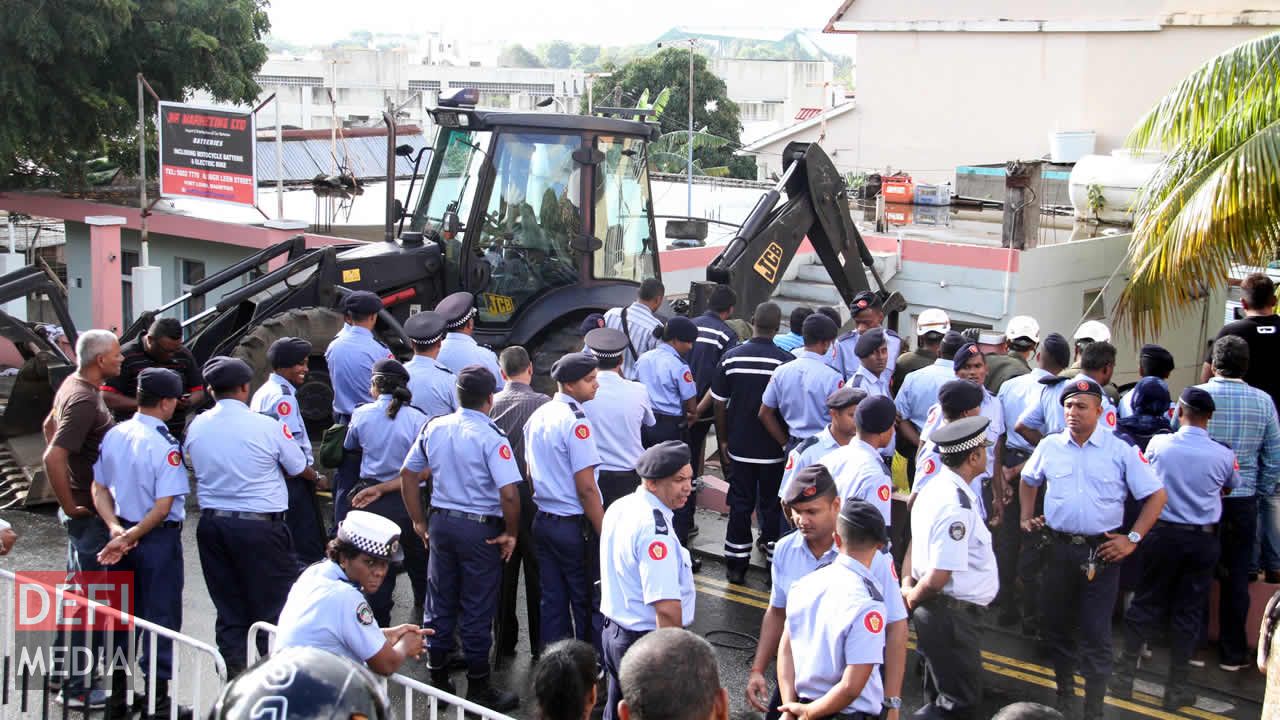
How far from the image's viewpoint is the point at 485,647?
22.3 feet

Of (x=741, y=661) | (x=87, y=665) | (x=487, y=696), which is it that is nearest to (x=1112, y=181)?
(x=741, y=661)

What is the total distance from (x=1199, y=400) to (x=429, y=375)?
4484 millimetres

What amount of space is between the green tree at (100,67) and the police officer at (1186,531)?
15.4 metres

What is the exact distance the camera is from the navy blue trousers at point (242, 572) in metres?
6.52

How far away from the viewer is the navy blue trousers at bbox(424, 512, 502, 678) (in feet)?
22.0

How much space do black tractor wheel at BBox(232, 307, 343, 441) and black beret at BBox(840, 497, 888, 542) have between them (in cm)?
597

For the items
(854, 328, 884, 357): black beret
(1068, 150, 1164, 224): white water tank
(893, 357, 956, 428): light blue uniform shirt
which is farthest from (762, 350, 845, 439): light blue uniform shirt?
(1068, 150, 1164, 224): white water tank

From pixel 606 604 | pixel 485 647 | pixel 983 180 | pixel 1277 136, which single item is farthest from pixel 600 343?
pixel 983 180

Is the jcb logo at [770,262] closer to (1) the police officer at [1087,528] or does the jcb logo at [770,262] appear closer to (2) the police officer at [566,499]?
(2) the police officer at [566,499]

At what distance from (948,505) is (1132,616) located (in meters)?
2.34

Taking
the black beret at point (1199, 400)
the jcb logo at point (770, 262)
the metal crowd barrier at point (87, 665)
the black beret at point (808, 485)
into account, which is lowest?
the metal crowd barrier at point (87, 665)

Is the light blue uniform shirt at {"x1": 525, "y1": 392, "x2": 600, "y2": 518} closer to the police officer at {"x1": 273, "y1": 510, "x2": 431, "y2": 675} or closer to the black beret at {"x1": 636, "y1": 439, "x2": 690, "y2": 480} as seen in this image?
the black beret at {"x1": 636, "y1": 439, "x2": 690, "y2": 480}

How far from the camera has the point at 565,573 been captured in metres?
6.84

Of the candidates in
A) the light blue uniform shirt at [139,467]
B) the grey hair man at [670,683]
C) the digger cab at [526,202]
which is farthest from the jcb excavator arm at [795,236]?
the grey hair man at [670,683]
